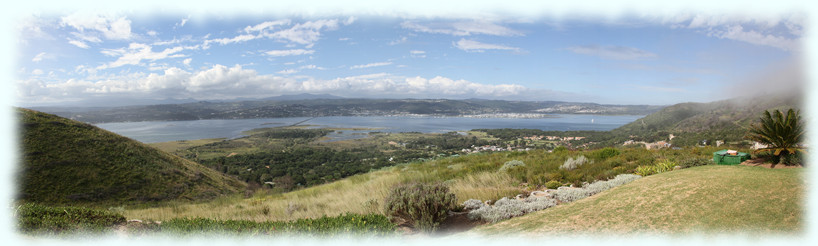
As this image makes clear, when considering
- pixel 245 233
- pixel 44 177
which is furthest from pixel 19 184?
pixel 245 233

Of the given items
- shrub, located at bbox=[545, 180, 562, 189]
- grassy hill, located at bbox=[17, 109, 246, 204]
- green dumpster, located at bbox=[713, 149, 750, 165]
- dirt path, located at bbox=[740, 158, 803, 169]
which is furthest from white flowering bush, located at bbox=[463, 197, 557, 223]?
grassy hill, located at bbox=[17, 109, 246, 204]

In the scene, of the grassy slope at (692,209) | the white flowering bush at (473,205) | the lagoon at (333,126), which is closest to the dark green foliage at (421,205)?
the white flowering bush at (473,205)


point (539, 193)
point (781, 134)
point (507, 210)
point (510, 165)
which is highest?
point (781, 134)

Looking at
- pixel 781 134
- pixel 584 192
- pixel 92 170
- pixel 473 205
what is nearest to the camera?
pixel 473 205

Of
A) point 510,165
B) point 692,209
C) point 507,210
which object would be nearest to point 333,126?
point 510,165

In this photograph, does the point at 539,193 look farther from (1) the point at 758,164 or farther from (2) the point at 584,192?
(1) the point at 758,164

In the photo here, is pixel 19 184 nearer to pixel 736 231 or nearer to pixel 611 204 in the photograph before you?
pixel 611 204
